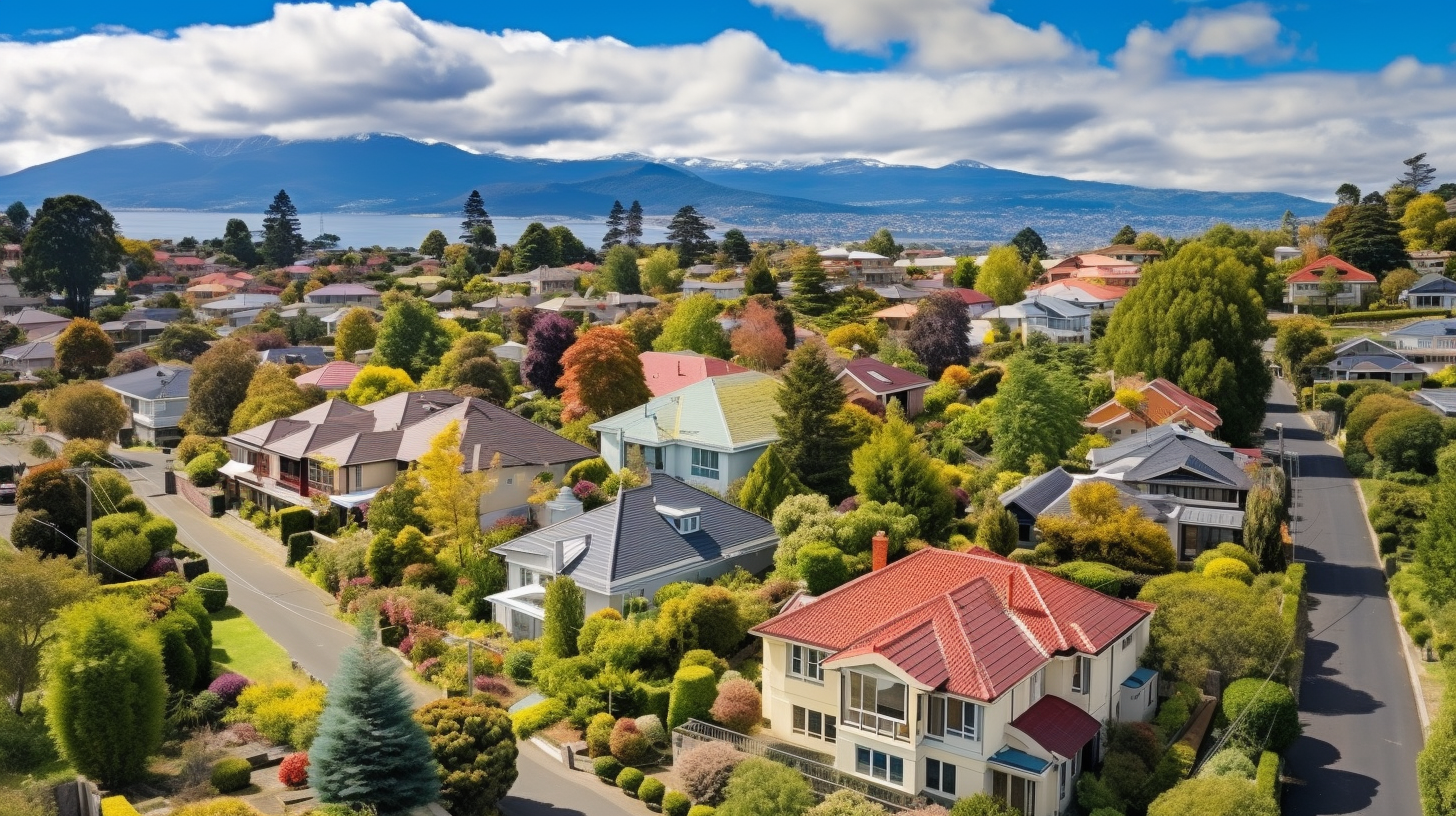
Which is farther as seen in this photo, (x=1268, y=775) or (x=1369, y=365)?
(x=1369, y=365)

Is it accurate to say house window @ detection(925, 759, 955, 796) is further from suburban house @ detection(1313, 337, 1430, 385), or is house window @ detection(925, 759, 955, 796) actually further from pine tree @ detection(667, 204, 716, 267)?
pine tree @ detection(667, 204, 716, 267)

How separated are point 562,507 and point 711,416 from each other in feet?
28.9

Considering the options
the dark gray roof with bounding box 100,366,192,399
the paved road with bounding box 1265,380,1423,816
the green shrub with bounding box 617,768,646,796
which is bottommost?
the paved road with bounding box 1265,380,1423,816

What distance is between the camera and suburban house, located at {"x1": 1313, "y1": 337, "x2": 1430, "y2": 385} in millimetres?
68062

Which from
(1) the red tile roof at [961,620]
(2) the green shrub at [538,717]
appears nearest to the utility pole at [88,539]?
(2) the green shrub at [538,717]

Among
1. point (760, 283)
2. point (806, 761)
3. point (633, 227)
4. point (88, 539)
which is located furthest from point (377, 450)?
point (633, 227)

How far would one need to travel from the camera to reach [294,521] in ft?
147

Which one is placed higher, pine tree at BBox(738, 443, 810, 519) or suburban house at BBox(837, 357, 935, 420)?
suburban house at BBox(837, 357, 935, 420)

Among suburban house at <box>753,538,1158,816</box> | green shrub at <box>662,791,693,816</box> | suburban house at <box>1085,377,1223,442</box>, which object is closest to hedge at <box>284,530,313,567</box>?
suburban house at <box>753,538,1158,816</box>

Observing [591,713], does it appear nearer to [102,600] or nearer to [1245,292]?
[102,600]

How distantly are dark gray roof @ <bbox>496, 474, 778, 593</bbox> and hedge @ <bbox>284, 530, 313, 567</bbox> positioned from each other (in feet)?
35.0

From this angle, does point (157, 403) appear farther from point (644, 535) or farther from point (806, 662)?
point (806, 662)

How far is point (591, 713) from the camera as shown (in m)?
29.5

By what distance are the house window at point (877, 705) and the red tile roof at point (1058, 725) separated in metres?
2.57
